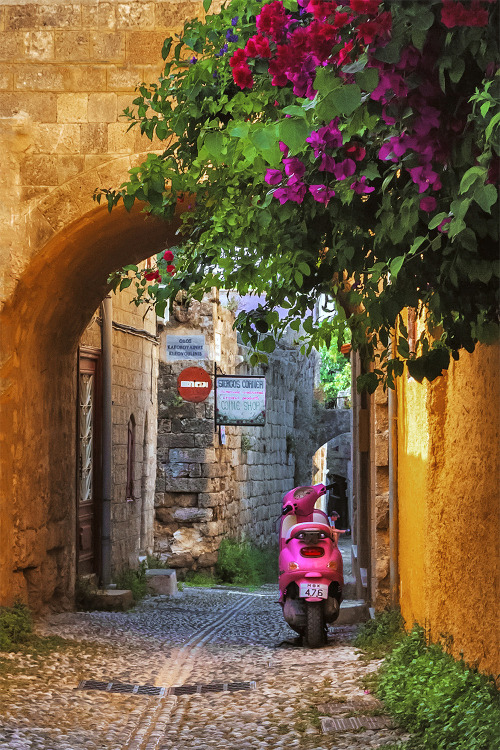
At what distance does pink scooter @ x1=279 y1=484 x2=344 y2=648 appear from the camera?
24.2 feet

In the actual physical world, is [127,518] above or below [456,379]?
below

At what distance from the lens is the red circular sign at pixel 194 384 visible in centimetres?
1398

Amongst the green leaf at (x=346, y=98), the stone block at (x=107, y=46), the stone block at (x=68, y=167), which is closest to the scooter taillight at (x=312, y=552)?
the stone block at (x=68, y=167)

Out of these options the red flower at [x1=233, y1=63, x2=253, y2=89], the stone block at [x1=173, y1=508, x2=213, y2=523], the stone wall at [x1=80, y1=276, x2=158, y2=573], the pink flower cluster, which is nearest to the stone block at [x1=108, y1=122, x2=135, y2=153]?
the stone wall at [x1=80, y1=276, x2=158, y2=573]

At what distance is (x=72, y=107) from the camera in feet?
24.0

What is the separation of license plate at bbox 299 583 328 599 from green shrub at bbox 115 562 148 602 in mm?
3601

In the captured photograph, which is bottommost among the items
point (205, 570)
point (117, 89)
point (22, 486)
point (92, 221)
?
point (205, 570)

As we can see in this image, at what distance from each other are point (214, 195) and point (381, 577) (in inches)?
167

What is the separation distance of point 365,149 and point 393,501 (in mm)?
4920

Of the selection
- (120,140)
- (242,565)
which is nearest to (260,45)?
(120,140)

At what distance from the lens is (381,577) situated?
765 cm

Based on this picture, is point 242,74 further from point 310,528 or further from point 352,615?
point 352,615

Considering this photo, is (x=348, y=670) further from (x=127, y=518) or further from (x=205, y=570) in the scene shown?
(x=205, y=570)

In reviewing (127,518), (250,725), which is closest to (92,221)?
(250,725)
